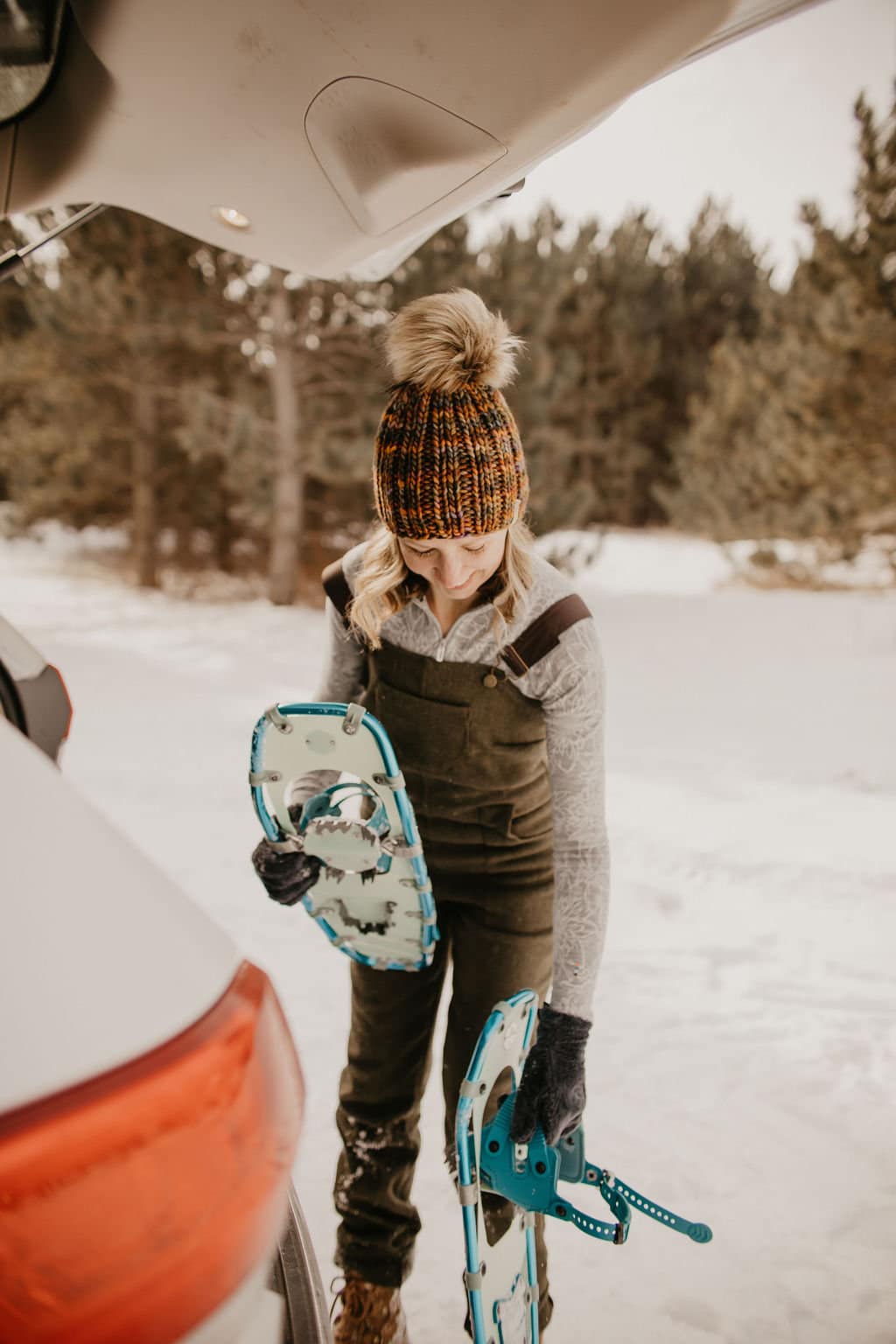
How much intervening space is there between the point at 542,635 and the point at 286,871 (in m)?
0.62

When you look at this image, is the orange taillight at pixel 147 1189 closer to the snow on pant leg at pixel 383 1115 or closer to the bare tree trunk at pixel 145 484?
the snow on pant leg at pixel 383 1115

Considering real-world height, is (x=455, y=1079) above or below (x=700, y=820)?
above

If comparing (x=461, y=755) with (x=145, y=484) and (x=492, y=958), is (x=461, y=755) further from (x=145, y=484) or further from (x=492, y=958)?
(x=145, y=484)

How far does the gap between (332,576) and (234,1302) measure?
1.24 m

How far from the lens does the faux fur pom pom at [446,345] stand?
52.8 inches

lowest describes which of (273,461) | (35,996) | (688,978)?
(688,978)

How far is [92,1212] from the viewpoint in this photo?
492mm

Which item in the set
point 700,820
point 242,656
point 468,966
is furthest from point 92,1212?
point 242,656

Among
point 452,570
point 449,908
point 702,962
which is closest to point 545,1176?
point 449,908

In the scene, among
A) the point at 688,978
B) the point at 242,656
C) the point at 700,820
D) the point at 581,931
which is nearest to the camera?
the point at 581,931

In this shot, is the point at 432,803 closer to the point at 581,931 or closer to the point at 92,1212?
the point at 581,931

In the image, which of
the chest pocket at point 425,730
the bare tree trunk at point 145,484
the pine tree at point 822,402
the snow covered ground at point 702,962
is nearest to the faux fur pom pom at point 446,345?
the chest pocket at point 425,730

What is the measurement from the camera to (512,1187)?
134 centimetres

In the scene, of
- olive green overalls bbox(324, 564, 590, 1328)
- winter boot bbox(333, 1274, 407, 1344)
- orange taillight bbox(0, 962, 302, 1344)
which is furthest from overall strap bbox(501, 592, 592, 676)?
winter boot bbox(333, 1274, 407, 1344)
